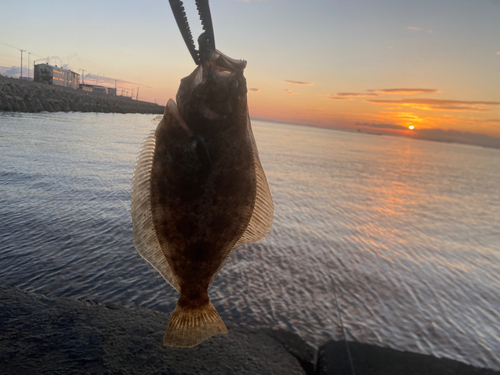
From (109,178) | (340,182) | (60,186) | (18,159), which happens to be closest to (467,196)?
(340,182)

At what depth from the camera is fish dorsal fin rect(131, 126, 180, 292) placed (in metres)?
1.87

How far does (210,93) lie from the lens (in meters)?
1.78

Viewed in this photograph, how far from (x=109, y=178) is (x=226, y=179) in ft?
23.5

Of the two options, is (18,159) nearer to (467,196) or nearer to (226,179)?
(226,179)

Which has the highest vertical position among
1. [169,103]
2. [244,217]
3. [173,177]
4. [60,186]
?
[169,103]

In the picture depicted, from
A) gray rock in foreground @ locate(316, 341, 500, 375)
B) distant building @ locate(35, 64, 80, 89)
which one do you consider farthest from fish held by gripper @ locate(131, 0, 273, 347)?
distant building @ locate(35, 64, 80, 89)

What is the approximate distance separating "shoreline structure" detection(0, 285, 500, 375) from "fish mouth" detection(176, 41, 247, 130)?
171cm

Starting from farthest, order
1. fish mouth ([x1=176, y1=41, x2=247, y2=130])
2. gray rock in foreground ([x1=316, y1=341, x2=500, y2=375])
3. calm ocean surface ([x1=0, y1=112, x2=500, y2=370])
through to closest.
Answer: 1. calm ocean surface ([x1=0, y1=112, x2=500, y2=370])
2. gray rock in foreground ([x1=316, y1=341, x2=500, y2=375])
3. fish mouth ([x1=176, y1=41, x2=247, y2=130])

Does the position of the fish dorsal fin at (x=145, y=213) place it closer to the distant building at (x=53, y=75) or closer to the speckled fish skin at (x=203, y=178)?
the speckled fish skin at (x=203, y=178)

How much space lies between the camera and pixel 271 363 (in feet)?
8.08

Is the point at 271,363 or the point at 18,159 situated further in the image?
the point at 18,159

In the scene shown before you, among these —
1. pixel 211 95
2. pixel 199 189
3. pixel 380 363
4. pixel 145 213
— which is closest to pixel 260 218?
pixel 199 189

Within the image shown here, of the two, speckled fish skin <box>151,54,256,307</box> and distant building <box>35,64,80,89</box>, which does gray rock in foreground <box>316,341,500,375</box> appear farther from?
distant building <box>35,64,80,89</box>

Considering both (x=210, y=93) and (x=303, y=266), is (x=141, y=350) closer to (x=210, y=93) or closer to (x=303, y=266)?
(x=210, y=93)
